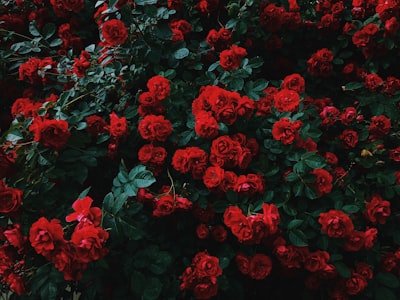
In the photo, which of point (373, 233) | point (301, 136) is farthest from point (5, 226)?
point (373, 233)

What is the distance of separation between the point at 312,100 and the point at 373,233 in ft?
2.19

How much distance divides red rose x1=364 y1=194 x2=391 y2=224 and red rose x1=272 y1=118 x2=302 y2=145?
0.35 m

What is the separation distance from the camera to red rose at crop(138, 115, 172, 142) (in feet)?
5.57

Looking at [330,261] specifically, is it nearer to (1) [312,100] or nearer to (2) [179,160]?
(2) [179,160]

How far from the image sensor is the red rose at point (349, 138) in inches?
79.7

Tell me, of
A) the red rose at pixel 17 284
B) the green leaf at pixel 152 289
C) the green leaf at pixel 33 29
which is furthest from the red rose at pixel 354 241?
the green leaf at pixel 33 29

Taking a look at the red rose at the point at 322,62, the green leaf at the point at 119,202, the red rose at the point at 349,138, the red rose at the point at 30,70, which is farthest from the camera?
the red rose at the point at 322,62

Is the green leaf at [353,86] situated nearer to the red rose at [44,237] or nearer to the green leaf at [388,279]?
the green leaf at [388,279]

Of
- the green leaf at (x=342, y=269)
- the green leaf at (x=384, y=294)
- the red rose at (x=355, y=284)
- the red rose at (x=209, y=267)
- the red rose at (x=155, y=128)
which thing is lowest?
the green leaf at (x=384, y=294)

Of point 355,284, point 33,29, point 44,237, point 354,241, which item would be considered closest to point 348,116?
point 354,241

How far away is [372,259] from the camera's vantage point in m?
1.80

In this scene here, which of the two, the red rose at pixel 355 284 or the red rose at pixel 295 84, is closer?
the red rose at pixel 355 284

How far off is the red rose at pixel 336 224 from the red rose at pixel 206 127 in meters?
0.41

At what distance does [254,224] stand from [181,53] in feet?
2.75
